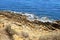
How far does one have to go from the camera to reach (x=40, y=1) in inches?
991

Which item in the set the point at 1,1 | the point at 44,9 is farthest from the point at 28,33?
the point at 1,1

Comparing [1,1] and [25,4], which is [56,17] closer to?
[25,4]

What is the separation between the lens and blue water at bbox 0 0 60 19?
20.0 m

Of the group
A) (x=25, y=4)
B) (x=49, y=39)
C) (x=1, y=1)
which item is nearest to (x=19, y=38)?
(x=49, y=39)

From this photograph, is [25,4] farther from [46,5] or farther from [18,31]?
[18,31]

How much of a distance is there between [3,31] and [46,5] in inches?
524

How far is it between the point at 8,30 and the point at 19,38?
0.50 meters

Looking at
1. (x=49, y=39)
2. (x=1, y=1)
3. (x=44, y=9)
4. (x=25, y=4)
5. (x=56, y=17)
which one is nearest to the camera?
(x=49, y=39)

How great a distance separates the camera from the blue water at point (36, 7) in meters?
20.0

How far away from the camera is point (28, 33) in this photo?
9.95 m

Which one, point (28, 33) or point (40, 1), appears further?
point (40, 1)

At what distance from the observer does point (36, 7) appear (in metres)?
22.1

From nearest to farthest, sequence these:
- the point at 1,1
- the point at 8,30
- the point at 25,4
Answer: the point at 8,30 → the point at 25,4 → the point at 1,1

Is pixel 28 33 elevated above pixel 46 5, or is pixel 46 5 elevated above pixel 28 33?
pixel 28 33
